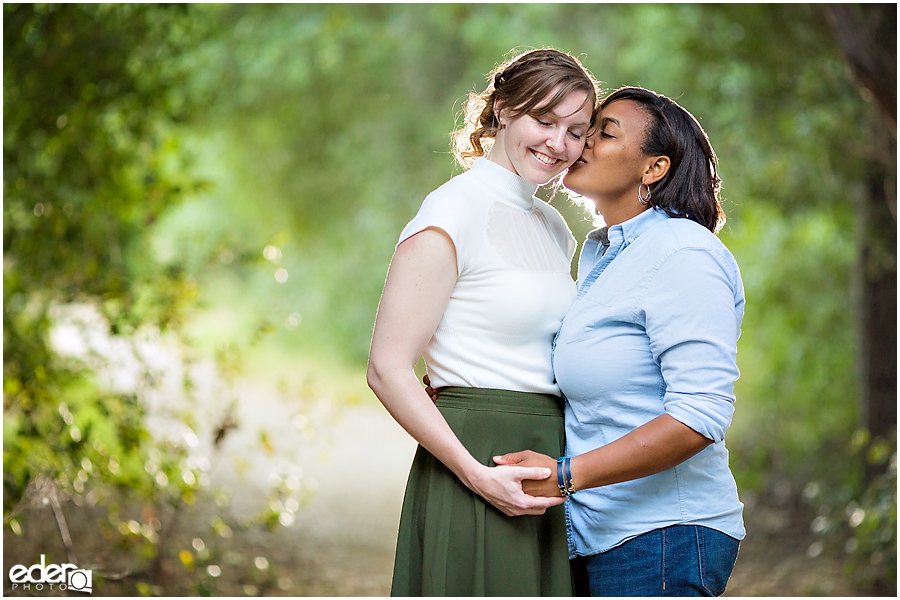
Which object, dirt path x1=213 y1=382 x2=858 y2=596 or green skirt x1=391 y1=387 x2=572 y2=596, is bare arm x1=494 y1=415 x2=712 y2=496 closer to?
green skirt x1=391 y1=387 x2=572 y2=596

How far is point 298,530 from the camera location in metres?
6.53

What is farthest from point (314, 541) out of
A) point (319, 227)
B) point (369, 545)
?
point (319, 227)

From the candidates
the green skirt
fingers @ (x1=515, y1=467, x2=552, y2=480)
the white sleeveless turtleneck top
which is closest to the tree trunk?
the white sleeveless turtleneck top

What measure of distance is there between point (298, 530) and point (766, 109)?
176 inches

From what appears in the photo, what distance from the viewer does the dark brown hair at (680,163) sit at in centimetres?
189

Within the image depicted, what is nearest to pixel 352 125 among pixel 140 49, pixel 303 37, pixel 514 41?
pixel 303 37

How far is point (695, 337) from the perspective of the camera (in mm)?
1649

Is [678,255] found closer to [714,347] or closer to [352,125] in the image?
[714,347]

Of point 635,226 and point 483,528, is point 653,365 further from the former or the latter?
point 483,528

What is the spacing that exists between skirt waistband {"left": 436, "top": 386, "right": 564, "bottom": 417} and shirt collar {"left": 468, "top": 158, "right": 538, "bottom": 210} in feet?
1.41

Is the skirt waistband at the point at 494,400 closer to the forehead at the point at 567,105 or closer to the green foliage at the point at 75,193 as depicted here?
the forehead at the point at 567,105

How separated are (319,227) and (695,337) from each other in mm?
9777

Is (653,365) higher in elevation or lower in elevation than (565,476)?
higher

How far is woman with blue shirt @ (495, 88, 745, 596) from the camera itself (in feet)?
5.47
